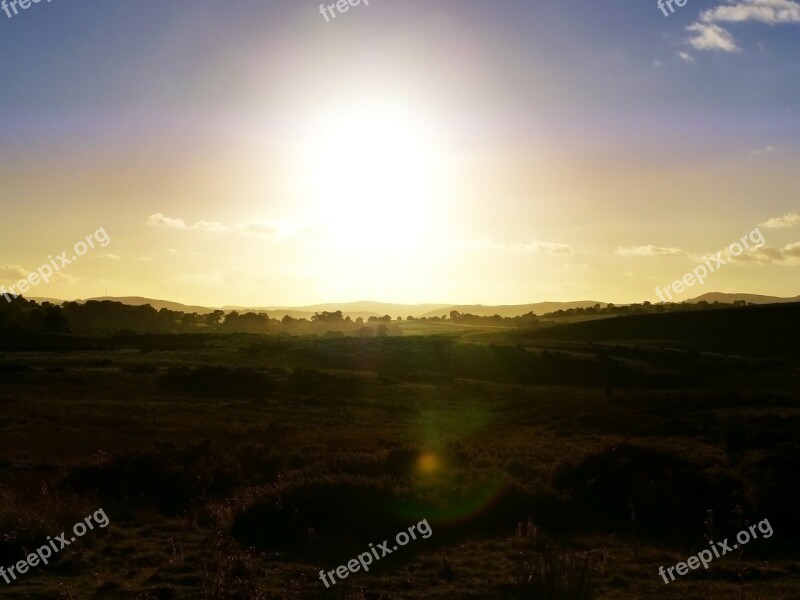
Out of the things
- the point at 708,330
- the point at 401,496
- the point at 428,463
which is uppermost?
the point at 708,330

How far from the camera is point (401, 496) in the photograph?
14.1 meters

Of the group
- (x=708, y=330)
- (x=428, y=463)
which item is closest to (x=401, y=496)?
(x=428, y=463)

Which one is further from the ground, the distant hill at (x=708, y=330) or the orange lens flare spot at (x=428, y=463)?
the distant hill at (x=708, y=330)

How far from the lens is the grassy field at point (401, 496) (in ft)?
32.1

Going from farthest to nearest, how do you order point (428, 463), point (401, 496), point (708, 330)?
point (708, 330) → point (428, 463) → point (401, 496)

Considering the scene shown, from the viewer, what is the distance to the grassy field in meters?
9.79

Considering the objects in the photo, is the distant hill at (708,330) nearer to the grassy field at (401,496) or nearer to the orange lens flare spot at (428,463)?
the grassy field at (401,496)

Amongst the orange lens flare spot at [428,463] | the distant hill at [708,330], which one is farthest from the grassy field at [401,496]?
the distant hill at [708,330]

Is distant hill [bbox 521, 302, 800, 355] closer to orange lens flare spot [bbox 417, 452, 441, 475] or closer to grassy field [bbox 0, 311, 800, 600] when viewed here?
grassy field [bbox 0, 311, 800, 600]

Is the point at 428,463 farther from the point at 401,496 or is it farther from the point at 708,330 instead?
the point at 708,330

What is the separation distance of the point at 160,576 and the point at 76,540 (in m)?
2.41

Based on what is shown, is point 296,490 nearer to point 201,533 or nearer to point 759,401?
point 201,533

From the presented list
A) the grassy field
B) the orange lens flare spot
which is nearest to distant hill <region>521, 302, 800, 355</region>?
the grassy field

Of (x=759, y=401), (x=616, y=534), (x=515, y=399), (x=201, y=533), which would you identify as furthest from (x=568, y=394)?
(x=201, y=533)
